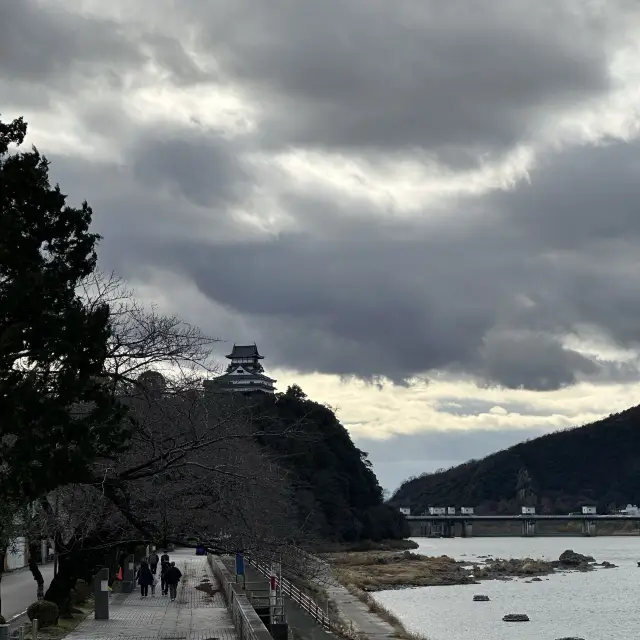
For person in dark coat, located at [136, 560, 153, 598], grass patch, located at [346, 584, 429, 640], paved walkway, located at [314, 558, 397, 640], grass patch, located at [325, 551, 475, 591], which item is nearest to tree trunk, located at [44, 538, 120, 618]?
paved walkway, located at [314, 558, 397, 640]

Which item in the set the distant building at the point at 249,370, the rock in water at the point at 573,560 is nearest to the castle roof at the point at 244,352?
the distant building at the point at 249,370

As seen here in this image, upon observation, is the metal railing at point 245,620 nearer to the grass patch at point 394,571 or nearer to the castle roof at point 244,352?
the grass patch at point 394,571

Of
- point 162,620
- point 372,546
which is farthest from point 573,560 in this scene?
point 162,620

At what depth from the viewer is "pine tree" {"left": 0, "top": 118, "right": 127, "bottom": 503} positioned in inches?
774

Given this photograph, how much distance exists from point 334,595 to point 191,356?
3925 centimetres

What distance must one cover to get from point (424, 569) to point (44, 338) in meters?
84.3

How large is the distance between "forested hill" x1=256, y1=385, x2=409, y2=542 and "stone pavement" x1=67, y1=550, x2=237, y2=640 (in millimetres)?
61619

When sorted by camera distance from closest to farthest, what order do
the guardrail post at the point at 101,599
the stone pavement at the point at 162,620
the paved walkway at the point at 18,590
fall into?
the stone pavement at the point at 162,620 → the guardrail post at the point at 101,599 → the paved walkway at the point at 18,590

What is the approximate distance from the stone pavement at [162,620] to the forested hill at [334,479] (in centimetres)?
6162

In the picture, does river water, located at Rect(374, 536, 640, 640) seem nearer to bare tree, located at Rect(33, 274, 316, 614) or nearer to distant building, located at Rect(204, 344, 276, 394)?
bare tree, located at Rect(33, 274, 316, 614)

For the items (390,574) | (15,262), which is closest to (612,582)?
(390,574)

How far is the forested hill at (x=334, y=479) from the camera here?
116 meters

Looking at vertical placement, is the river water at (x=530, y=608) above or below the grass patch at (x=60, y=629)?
below

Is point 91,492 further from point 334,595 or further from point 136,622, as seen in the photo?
point 334,595
